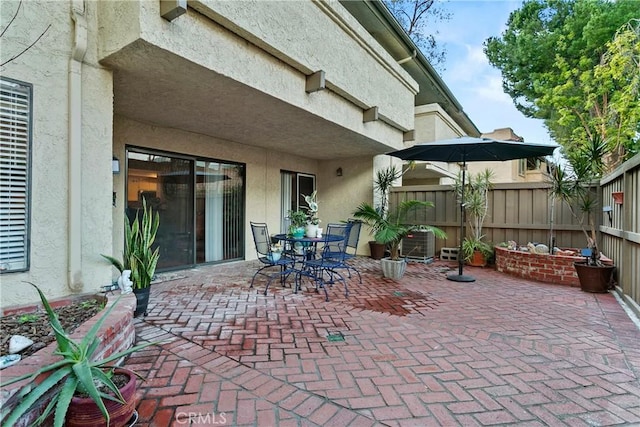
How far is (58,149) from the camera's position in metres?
3.06

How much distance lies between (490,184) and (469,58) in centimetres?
889

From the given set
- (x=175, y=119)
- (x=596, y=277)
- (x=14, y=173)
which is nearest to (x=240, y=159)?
(x=175, y=119)

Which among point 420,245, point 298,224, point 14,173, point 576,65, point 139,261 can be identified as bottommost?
point 420,245

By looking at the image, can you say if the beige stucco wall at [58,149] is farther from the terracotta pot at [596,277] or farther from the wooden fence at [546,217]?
the terracotta pot at [596,277]

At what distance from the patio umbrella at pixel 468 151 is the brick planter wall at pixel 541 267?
3.05 ft

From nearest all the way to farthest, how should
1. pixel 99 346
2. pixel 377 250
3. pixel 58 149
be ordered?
pixel 99 346 < pixel 58 149 < pixel 377 250

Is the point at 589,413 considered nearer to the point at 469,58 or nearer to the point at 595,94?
the point at 595,94

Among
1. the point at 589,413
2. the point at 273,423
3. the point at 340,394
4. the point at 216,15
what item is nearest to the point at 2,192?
the point at 216,15

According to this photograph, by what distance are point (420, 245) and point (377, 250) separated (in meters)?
1.04

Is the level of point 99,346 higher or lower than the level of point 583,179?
lower

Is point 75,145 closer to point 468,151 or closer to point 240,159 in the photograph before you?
point 240,159

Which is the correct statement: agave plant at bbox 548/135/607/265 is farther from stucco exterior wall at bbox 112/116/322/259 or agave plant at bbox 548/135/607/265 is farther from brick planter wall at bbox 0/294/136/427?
brick planter wall at bbox 0/294/136/427

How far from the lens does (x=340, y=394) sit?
2094 mm

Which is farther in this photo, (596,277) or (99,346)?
(596,277)
